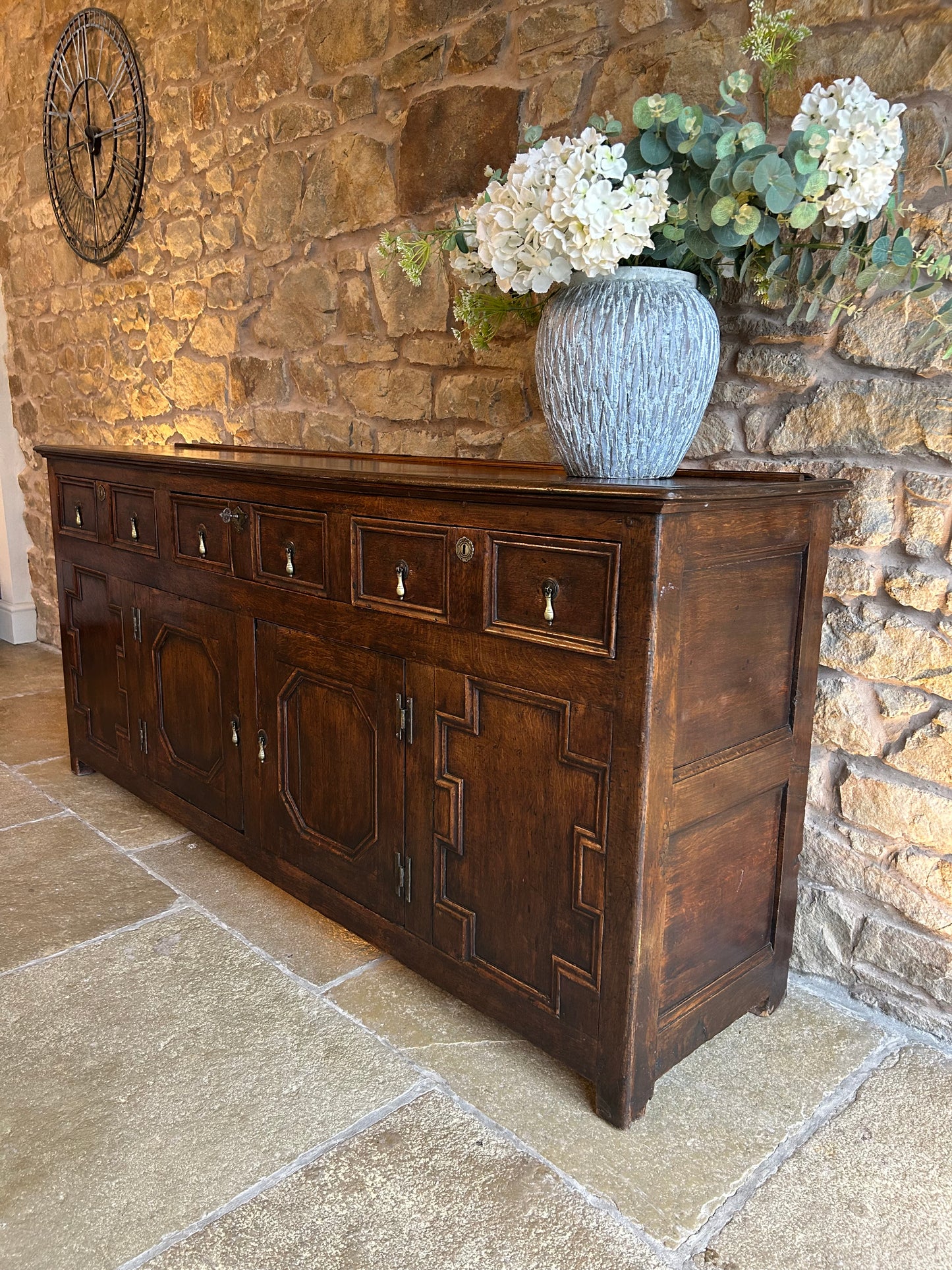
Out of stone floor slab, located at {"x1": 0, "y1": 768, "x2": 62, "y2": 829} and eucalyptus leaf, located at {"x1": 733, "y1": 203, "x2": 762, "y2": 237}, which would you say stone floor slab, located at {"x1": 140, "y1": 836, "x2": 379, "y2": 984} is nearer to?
stone floor slab, located at {"x1": 0, "y1": 768, "x2": 62, "y2": 829}

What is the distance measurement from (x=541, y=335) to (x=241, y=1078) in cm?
138

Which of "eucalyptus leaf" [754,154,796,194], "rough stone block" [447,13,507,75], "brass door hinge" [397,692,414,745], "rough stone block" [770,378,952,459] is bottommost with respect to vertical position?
"brass door hinge" [397,692,414,745]

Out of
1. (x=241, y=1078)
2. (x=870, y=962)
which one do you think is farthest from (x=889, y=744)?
(x=241, y=1078)

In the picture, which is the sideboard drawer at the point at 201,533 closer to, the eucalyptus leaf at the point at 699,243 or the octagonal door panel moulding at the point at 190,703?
the octagonal door panel moulding at the point at 190,703

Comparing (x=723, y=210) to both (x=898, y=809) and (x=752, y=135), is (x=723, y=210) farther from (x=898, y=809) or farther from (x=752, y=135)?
(x=898, y=809)

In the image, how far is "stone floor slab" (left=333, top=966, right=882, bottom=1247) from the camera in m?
1.41

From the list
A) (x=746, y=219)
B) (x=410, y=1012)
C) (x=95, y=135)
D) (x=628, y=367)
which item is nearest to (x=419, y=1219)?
(x=410, y=1012)

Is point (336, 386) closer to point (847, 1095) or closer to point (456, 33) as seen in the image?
point (456, 33)

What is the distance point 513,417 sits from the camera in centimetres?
230

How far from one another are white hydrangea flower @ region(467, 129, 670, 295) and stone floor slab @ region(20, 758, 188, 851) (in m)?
1.82

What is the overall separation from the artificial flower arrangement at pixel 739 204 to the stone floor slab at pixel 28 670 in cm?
304

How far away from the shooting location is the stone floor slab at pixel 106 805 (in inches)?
102

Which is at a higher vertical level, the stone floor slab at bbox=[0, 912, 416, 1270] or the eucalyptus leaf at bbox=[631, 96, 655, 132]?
the eucalyptus leaf at bbox=[631, 96, 655, 132]

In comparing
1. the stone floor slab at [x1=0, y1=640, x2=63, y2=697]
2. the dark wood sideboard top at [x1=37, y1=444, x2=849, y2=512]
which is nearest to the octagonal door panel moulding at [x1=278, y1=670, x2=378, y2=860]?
the dark wood sideboard top at [x1=37, y1=444, x2=849, y2=512]
